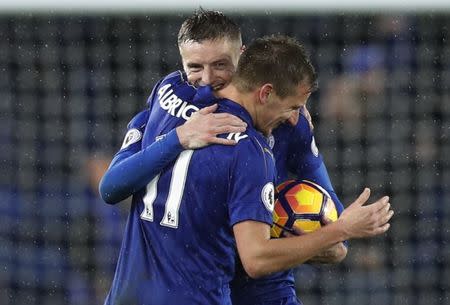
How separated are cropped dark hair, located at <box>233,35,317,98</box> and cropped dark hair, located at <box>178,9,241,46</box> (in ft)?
1.39

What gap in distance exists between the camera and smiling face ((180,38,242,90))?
4.57 meters

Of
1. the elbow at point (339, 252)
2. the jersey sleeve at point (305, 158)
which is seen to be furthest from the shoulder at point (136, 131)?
the elbow at point (339, 252)

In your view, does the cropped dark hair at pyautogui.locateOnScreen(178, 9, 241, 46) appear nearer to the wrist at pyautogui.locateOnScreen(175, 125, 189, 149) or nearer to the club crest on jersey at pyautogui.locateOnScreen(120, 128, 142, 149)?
the club crest on jersey at pyautogui.locateOnScreen(120, 128, 142, 149)

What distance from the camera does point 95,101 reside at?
26.8 ft

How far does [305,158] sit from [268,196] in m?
0.71

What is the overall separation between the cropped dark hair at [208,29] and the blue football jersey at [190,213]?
0.92 ft

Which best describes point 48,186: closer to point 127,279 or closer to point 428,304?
point 428,304

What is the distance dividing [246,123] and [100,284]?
154 inches

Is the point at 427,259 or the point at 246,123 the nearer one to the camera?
the point at 246,123

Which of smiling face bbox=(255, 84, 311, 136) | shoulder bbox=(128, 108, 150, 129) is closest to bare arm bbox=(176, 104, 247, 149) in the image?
smiling face bbox=(255, 84, 311, 136)

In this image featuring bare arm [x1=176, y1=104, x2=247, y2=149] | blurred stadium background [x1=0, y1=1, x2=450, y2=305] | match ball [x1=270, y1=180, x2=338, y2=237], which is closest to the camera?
bare arm [x1=176, y1=104, x2=247, y2=149]

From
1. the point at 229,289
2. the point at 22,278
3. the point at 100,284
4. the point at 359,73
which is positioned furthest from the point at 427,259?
the point at 229,289

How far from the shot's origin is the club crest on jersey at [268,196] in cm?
408

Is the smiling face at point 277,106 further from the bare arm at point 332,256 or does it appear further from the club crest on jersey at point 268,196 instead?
the bare arm at point 332,256
